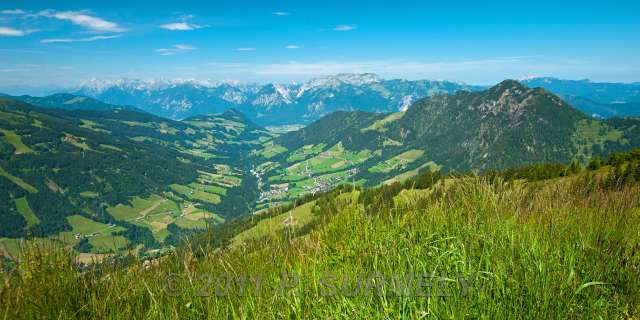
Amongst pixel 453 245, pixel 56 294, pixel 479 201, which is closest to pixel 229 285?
pixel 56 294

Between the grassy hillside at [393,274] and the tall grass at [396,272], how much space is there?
1 centimetres

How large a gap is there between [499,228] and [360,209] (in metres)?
2.26

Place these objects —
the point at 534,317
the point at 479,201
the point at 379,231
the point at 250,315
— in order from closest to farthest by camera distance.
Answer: the point at 534,317 → the point at 250,315 → the point at 379,231 → the point at 479,201

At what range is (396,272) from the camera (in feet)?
10.9

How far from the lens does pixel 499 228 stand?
3.96 meters

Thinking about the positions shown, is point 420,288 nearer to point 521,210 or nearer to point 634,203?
point 521,210

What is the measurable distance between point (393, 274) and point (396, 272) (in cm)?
4

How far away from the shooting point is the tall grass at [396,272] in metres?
2.81

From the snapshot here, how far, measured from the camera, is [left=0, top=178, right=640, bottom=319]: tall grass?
2812mm

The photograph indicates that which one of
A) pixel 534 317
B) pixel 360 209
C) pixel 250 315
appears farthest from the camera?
pixel 360 209

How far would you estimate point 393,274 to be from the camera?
336cm

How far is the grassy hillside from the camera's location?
2.82m

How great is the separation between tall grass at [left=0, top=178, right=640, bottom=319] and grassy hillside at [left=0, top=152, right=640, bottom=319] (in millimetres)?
14

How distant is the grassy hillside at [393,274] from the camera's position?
2824mm
